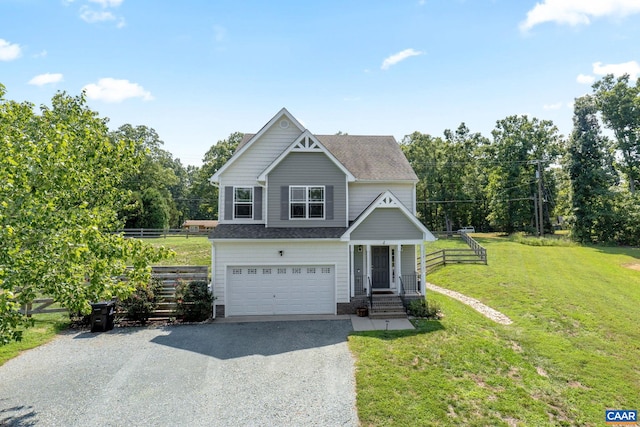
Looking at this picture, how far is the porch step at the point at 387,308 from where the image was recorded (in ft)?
45.0

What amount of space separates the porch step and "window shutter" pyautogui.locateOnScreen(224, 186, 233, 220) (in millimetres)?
7817

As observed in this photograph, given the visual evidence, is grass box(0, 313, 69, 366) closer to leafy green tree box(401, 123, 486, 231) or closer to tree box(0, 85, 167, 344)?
tree box(0, 85, 167, 344)

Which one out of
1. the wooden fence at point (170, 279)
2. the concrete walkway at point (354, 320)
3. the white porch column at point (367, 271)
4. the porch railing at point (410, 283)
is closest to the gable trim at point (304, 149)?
the white porch column at point (367, 271)

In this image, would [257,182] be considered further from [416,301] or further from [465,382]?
[465,382]

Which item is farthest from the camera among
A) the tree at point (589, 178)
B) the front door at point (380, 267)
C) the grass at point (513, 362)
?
the tree at point (589, 178)

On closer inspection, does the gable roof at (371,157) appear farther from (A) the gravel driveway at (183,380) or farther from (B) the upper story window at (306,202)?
(A) the gravel driveway at (183,380)

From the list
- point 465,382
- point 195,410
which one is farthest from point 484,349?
point 195,410

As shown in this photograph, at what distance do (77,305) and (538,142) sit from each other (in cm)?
5230

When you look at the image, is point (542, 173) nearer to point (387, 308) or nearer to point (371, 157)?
point (371, 157)

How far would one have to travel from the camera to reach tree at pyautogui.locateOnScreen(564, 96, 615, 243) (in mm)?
34375

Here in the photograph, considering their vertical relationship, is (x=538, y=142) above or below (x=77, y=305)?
above

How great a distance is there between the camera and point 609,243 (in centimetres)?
3409

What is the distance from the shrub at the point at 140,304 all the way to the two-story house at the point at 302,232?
8.37 feet

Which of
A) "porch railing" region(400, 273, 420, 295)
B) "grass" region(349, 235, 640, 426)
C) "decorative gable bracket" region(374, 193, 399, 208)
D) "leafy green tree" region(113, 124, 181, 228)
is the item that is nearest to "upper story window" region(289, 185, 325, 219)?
"decorative gable bracket" region(374, 193, 399, 208)
